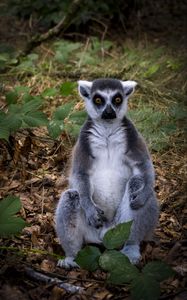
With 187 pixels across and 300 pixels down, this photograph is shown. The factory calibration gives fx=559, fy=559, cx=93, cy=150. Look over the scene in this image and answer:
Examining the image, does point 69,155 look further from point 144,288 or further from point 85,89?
point 144,288

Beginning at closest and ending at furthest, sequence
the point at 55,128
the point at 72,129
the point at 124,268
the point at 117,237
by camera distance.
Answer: the point at 124,268
the point at 117,237
the point at 55,128
the point at 72,129

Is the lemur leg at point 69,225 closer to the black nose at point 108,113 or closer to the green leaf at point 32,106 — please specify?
the black nose at point 108,113

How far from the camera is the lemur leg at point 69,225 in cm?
481

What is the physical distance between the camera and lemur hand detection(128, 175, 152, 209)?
4844mm

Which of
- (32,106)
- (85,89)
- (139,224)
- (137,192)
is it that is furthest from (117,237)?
(32,106)

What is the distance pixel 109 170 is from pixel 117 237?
971 millimetres

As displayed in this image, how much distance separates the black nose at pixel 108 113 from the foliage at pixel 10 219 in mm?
1239

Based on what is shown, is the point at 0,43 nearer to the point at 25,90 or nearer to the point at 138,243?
the point at 25,90

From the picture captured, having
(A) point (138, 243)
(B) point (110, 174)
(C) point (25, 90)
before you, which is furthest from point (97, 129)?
(C) point (25, 90)

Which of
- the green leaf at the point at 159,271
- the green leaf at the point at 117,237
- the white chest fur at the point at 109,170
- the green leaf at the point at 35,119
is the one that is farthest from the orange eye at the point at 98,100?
the green leaf at the point at 159,271

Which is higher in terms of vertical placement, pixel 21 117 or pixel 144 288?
pixel 21 117

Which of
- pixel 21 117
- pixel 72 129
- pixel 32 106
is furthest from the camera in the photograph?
pixel 72 129

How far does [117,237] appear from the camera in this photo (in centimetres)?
425

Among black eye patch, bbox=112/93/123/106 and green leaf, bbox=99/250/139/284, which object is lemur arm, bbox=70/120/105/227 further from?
green leaf, bbox=99/250/139/284
